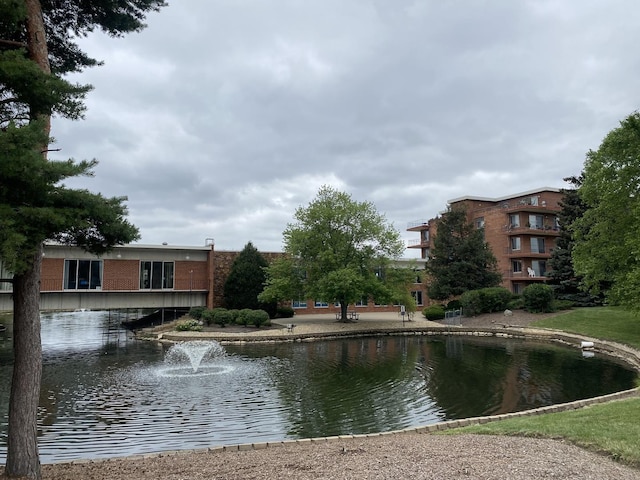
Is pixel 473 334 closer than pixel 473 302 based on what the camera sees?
Yes

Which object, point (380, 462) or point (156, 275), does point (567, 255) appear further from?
point (380, 462)

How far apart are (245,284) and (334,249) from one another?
25.0ft

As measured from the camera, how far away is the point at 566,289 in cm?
3881

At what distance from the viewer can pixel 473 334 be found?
106 feet

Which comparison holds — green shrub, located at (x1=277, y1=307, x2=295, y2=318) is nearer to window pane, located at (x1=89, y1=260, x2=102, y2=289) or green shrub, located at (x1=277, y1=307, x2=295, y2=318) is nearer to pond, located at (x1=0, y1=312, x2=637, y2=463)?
pond, located at (x1=0, y1=312, x2=637, y2=463)

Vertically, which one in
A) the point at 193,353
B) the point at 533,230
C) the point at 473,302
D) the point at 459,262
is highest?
the point at 533,230

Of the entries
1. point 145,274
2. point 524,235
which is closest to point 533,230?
point 524,235

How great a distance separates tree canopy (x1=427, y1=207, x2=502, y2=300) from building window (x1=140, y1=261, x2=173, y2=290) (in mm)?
22300

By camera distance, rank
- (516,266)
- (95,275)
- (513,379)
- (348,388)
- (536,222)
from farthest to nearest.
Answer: (516,266) → (536,222) → (95,275) → (513,379) → (348,388)

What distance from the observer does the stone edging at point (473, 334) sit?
8.85 metres

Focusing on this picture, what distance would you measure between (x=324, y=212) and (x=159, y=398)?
72.2 ft

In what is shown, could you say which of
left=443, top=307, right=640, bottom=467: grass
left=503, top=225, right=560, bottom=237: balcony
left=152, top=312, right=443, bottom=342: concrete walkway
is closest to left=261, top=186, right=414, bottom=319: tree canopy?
left=152, top=312, right=443, bottom=342: concrete walkway

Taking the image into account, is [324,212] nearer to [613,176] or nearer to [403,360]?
[403,360]

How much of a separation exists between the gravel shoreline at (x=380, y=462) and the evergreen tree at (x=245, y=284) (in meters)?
27.9
